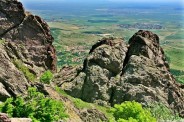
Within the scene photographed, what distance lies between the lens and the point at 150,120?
60938 mm

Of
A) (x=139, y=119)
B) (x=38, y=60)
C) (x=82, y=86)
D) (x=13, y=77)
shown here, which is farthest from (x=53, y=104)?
(x=38, y=60)

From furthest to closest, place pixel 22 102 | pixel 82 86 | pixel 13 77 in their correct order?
pixel 82 86 → pixel 13 77 → pixel 22 102

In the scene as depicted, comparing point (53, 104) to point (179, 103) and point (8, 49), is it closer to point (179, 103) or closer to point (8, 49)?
point (8, 49)

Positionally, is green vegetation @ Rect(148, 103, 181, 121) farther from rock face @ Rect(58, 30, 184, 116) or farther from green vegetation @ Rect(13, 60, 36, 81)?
green vegetation @ Rect(13, 60, 36, 81)

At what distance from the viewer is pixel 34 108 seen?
49.2 metres

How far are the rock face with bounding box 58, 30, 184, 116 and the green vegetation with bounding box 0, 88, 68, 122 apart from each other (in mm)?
34909

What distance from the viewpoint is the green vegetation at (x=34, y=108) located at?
4759 cm

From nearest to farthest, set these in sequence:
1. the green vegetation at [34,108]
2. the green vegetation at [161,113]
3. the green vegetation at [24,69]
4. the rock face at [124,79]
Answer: the green vegetation at [34,108] → the green vegetation at [24,69] → the green vegetation at [161,113] → the rock face at [124,79]

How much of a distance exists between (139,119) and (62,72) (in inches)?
1641

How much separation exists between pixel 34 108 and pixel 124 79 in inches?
1663

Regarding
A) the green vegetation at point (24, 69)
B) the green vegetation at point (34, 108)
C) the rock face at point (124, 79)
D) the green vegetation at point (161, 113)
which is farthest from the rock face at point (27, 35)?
the green vegetation at point (34, 108)

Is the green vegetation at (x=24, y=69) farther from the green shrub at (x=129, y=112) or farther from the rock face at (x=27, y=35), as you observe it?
the green shrub at (x=129, y=112)

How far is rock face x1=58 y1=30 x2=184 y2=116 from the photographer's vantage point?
87312 millimetres

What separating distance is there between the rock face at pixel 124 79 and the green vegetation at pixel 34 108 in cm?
3491
